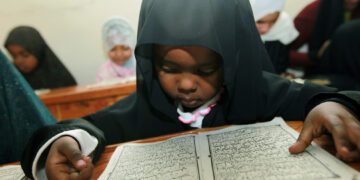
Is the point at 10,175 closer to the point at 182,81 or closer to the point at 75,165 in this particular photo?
the point at 75,165

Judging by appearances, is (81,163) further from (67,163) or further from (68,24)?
(68,24)

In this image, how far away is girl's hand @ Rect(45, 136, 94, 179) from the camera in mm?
581

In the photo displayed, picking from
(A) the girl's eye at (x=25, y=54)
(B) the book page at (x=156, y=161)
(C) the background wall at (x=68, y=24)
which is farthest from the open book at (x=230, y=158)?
(A) the girl's eye at (x=25, y=54)

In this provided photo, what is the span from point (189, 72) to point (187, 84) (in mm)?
34

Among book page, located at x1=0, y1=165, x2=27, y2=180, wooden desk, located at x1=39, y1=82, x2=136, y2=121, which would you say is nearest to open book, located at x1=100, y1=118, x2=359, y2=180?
book page, located at x1=0, y1=165, x2=27, y2=180

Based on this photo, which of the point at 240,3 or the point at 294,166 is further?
the point at 240,3

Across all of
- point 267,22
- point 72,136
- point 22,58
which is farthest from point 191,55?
point 22,58

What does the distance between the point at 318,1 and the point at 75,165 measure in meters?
2.37

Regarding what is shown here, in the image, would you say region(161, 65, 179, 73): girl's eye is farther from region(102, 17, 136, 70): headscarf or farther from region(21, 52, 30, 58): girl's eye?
region(21, 52, 30, 58): girl's eye

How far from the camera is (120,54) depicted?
261 centimetres

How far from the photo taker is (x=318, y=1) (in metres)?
2.37

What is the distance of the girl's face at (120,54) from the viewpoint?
103 inches

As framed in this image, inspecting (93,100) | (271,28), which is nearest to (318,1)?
(271,28)

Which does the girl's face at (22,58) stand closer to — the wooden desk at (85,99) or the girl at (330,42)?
the wooden desk at (85,99)
